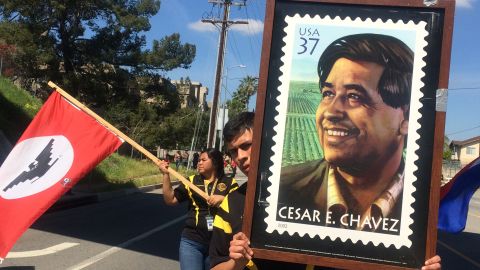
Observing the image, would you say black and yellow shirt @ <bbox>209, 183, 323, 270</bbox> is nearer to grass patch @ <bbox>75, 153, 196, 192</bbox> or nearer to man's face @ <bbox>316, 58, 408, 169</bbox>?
man's face @ <bbox>316, 58, 408, 169</bbox>

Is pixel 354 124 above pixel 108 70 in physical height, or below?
below

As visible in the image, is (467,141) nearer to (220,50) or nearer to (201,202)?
(220,50)

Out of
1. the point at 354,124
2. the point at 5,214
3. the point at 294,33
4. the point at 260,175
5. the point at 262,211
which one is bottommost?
the point at 5,214

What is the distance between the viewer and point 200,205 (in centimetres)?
469

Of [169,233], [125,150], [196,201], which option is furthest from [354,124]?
[125,150]

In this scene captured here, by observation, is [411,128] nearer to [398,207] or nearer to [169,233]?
[398,207]

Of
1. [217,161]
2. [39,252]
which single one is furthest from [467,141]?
[217,161]

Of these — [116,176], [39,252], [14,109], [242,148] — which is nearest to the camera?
[242,148]

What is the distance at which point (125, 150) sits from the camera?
136ft

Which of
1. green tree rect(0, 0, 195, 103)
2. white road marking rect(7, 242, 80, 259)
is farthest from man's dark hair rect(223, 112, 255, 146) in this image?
green tree rect(0, 0, 195, 103)

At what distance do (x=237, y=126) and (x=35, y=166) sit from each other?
2.22 m

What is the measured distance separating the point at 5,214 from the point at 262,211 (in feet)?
8.37

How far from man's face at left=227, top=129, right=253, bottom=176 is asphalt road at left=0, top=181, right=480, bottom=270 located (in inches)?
212

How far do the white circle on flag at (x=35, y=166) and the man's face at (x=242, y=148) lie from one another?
2.05m
